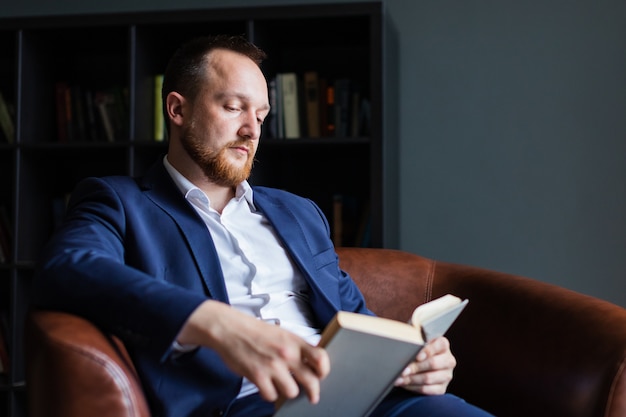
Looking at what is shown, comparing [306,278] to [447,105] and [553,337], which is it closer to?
[553,337]

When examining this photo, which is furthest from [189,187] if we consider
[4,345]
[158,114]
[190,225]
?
[4,345]

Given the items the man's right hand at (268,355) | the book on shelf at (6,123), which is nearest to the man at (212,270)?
the man's right hand at (268,355)

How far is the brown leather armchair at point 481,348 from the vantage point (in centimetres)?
118

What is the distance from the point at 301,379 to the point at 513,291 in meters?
0.92

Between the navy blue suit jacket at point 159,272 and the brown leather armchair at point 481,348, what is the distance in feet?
0.19

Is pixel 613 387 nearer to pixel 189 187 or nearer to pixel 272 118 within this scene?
pixel 189 187

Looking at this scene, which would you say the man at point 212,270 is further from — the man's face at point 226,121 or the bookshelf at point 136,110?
the bookshelf at point 136,110

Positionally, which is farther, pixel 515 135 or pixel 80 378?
pixel 515 135

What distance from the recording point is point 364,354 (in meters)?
1.20

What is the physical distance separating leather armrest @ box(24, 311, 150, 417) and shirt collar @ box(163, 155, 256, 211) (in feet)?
1.93

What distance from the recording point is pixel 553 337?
1702mm

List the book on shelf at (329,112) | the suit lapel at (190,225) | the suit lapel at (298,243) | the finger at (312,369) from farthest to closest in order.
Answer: the book on shelf at (329,112), the suit lapel at (298,243), the suit lapel at (190,225), the finger at (312,369)

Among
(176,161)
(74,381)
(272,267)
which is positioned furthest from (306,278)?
(74,381)

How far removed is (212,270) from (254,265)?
13 centimetres
